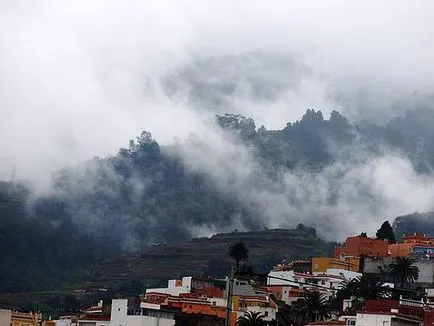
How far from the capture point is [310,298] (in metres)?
89.4

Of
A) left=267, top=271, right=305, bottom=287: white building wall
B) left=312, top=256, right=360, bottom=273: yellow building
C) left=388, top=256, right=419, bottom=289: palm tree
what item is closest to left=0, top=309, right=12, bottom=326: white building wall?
left=267, top=271, right=305, bottom=287: white building wall

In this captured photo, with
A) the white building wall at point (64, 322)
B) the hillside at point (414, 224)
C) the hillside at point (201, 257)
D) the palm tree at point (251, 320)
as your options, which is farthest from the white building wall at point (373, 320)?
the hillside at point (414, 224)

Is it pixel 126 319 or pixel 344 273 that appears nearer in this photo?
pixel 126 319

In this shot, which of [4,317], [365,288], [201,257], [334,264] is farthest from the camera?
[201,257]

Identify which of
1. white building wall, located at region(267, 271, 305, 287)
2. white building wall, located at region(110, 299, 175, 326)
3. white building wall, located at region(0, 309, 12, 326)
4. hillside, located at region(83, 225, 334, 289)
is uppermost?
hillside, located at region(83, 225, 334, 289)

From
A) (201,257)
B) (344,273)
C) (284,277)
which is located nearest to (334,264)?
(344,273)

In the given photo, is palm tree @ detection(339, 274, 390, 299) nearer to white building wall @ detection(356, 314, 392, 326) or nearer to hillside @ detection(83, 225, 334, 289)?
white building wall @ detection(356, 314, 392, 326)

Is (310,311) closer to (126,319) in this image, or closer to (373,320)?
(126,319)

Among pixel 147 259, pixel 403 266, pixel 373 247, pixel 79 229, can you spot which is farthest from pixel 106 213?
pixel 403 266

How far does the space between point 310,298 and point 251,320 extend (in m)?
7.74

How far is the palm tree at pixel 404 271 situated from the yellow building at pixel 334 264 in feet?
27.9

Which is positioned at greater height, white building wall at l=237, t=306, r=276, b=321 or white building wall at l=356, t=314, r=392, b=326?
white building wall at l=237, t=306, r=276, b=321

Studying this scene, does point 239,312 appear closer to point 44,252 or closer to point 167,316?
point 167,316

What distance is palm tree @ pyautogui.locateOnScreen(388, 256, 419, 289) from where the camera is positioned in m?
102
